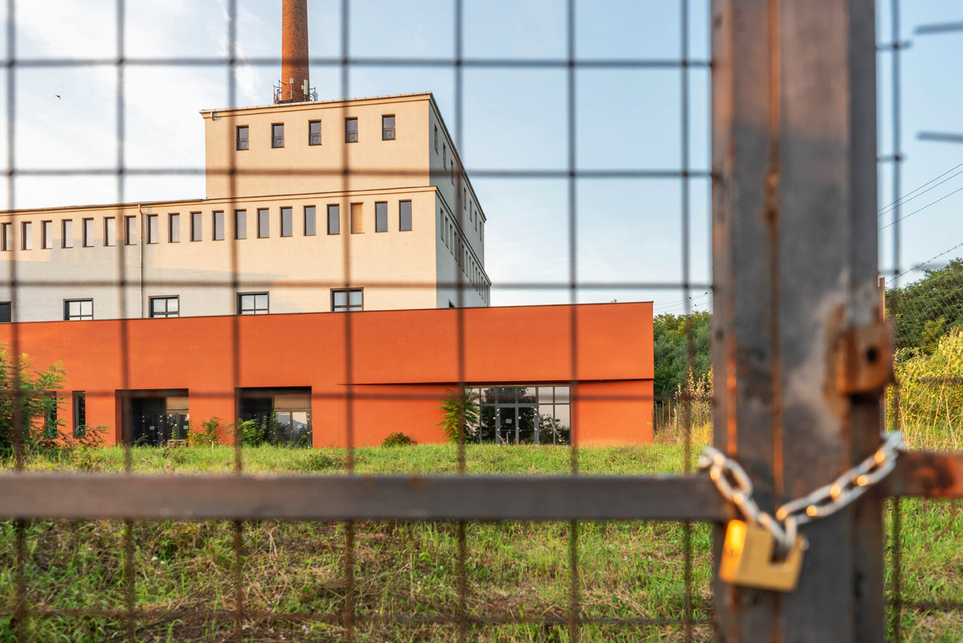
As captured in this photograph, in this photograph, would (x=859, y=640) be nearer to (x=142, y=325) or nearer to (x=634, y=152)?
(x=634, y=152)

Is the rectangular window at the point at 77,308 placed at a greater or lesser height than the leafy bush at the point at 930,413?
greater

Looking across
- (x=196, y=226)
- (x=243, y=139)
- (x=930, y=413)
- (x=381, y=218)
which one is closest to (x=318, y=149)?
(x=243, y=139)

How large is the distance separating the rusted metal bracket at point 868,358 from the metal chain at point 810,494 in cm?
9

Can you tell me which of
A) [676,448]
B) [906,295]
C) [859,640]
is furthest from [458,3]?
[676,448]

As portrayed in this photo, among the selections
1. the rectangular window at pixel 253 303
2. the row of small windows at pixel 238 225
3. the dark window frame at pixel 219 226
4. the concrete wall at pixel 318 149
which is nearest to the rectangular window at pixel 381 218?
the row of small windows at pixel 238 225

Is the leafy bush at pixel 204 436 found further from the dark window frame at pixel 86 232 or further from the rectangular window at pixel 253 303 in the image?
the dark window frame at pixel 86 232

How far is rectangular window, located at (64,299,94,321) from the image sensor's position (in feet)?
48.6

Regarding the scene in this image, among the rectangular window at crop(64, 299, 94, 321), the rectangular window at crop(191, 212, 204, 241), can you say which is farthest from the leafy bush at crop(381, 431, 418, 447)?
the rectangular window at crop(64, 299, 94, 321)

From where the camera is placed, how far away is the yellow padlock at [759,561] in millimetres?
586

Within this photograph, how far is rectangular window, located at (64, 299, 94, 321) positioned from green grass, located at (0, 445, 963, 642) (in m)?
16.0

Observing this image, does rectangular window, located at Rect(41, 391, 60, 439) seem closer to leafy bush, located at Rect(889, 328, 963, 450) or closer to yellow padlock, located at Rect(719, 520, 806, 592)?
yellow padlock, located at Rect(719, 520, 806, 592)

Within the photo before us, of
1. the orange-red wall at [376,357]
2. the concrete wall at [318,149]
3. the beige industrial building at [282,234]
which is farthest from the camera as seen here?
the orange-red wall at [376,357]

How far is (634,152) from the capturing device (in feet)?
4.45

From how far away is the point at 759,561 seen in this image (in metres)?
0.59
